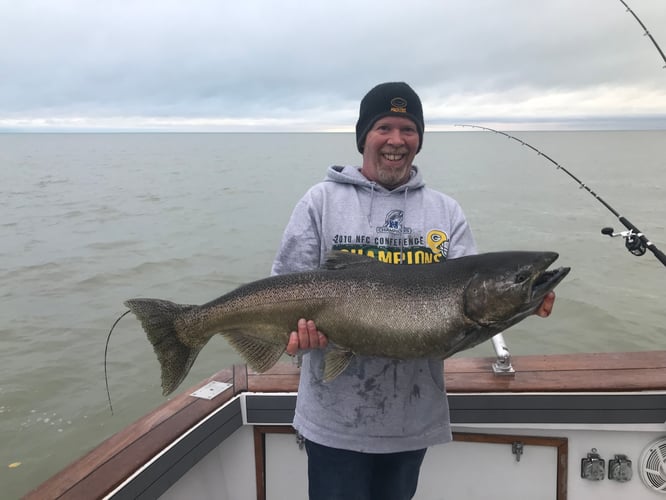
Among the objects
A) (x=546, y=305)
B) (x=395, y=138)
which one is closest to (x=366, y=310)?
(x=546, y=305)

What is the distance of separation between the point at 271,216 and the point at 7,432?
15254 millimetres

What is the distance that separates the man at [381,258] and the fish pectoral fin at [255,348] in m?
0.18

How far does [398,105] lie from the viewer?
3027mm

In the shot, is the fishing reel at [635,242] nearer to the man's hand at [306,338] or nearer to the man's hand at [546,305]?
the man's hand at [546,305]

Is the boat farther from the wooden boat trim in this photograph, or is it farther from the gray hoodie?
the gray hoodie

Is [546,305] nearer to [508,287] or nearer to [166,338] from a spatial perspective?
[508,287]

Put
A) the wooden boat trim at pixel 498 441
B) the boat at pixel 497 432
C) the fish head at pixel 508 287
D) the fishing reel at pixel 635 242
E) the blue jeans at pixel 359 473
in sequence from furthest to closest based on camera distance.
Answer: the fishing reel at pixel 635 242 < the wooden boat trim at pixel 498 441 < the boat at pixel 497 432 < the blue jeans at pixel 359 473 < the fish head at pixel 508 287

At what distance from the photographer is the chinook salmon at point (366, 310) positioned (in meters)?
2.49

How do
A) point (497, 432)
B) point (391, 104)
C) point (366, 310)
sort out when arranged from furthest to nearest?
point (497, 432)
point (391, 104)
point (366, 310)

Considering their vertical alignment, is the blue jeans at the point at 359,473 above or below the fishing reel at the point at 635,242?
below

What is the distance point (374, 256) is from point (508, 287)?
2.53ft

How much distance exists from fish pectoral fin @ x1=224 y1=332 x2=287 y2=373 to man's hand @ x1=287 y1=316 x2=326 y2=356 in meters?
0.20

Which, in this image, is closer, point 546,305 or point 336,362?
point 546,305

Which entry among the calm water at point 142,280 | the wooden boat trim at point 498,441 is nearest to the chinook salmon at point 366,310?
the wooden boat trim at point 498,441
